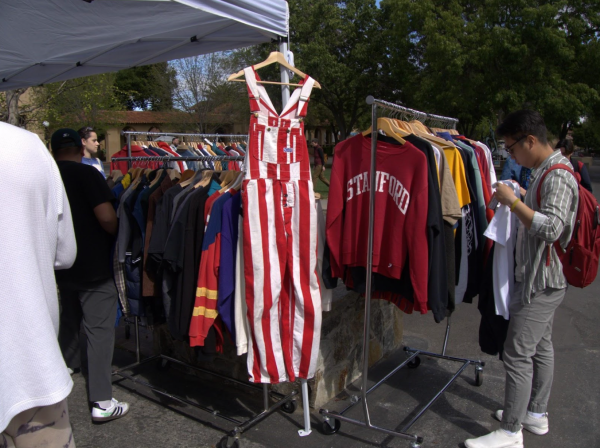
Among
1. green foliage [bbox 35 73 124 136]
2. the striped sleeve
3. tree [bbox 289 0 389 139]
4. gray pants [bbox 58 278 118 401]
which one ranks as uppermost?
tree [bbox 289 0 389 139]

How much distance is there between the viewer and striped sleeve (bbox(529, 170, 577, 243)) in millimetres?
2635

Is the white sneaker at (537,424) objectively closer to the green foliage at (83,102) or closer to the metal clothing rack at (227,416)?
the metal clothing rack at (227,416)

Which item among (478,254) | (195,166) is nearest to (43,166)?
(478,254)

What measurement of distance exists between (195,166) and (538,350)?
5098 millimetres

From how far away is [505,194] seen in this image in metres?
2.79

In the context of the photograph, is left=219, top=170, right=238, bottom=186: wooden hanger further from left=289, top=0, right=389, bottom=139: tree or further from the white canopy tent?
left=289, top=0, right=389, bottom=139: tree

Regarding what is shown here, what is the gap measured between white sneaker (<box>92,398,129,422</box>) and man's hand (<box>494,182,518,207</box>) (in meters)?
2.93

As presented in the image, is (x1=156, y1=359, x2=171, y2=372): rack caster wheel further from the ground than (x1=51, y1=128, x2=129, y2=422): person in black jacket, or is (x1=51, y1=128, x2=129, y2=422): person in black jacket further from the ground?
(x1=51, y1=128, x2=129, y2=422): person in black jacket

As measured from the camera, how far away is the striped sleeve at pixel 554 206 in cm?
263

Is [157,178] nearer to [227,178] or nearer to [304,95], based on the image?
[227,178]

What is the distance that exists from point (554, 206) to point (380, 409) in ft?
6.31

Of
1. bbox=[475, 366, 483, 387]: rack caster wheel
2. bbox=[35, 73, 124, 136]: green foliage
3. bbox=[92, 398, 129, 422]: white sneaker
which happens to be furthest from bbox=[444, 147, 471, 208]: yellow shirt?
bbox=[35, 73, 124, 136]: green foliage

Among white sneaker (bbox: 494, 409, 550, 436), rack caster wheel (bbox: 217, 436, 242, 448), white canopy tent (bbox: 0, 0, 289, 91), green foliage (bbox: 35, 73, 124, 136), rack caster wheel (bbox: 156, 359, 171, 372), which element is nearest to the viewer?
rack caster wheel (bbox: 217, 436, 242, 448)

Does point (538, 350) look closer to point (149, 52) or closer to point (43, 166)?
point (43, 166)
